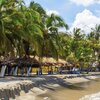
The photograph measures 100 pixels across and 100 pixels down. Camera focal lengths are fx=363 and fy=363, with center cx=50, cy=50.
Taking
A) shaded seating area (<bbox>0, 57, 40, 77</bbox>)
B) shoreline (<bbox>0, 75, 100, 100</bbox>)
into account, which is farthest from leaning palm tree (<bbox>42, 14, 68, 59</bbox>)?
shoreline (<bbox>0, 75, 100, 100</bbox>)

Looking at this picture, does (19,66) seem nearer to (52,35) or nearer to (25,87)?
(52,35)

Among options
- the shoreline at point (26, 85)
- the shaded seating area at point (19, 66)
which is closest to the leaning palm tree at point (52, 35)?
the shaded seating area at point (19, 66)

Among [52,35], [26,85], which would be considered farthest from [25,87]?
[52,35]

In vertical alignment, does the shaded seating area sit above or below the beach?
above

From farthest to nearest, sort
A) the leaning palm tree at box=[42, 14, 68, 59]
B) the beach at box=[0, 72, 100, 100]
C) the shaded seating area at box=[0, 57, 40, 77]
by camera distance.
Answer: the leaning palm tree at box=[42, 14, 68, 59] < the shaded seating area at box=[0, 57, 40, 77] < the beach at box=[0, 72, 100, 100]

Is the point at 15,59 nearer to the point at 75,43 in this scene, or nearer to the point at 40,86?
the point at 40,86

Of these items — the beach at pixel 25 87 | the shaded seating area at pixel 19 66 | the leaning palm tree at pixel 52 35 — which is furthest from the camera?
the leaning palm tree at pixel 52 35

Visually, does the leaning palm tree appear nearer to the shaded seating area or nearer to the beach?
the shaded seating area

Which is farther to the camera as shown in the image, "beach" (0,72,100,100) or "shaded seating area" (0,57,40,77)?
"shaded seating area" (0,57,40,77)

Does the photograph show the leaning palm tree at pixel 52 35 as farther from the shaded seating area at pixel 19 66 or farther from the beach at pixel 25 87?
the beach at pixel 25 87

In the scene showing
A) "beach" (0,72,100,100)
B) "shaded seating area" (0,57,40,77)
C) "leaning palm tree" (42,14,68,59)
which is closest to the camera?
"beach" (0,72,100,100)

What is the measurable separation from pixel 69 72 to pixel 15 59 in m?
15.4

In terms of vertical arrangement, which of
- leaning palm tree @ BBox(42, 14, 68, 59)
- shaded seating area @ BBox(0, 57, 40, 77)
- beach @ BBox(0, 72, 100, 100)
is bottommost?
beach @ BBox(0, 72, 100, 100)

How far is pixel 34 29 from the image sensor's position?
34531mm
